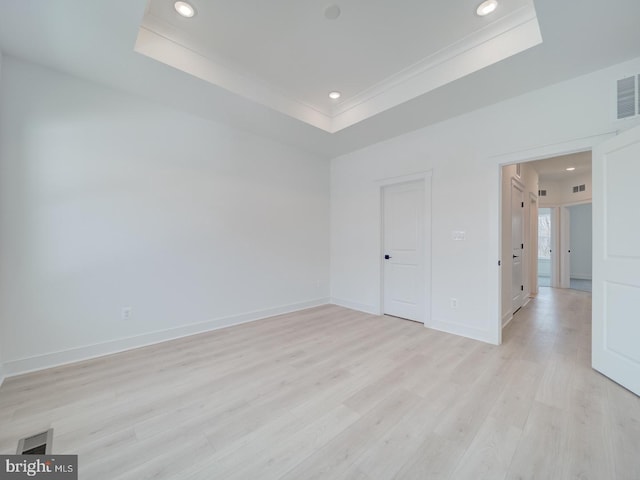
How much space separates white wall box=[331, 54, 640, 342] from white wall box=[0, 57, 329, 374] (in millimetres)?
1806

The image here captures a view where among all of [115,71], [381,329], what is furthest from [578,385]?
[115,71]

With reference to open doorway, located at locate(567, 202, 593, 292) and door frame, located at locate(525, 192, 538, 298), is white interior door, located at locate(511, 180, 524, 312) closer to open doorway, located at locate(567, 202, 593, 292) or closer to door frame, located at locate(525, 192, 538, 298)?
door frame, located at locate(525, 192, 538, 298)

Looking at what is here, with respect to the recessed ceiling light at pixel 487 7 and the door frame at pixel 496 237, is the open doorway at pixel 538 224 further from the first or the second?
the recessed ceiling light at pixel 487 7

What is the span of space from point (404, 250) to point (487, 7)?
287cm

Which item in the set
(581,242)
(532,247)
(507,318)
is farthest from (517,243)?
(581,242)

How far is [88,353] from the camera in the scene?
270 centimetres

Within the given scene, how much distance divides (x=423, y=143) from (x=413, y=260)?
1.72m

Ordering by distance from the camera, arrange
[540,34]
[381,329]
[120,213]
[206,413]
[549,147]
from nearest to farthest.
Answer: [206,413] < [540,34] < [549,147] < [120,213] < [381,329]

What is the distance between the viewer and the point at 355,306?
15.2 feet

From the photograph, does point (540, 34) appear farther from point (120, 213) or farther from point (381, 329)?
point (120, 213)

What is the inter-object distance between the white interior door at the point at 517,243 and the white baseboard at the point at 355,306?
2.22m

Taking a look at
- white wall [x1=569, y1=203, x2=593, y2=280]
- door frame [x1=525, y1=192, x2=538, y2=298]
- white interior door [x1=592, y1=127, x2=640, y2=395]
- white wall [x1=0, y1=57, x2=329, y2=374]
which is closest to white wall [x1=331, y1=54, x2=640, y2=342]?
white interior door [x1=592, y1=127, x2=640, y2=395]

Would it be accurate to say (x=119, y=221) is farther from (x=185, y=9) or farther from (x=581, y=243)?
(x=581, y=243)

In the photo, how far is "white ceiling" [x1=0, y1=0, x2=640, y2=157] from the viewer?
1894 millimetres
